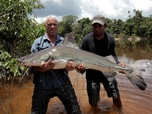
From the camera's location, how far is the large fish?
418cm

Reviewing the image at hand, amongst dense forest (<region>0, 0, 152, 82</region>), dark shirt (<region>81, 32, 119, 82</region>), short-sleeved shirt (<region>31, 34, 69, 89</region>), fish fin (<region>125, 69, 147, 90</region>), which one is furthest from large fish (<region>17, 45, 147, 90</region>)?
dense forest (<region>0, 0, 152, 82</region>)

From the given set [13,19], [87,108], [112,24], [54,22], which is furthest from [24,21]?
[112,24]

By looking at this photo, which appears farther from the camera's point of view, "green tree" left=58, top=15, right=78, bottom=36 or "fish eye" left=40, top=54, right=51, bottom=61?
"green tree" left=58, top=15, right=78, bottom=36

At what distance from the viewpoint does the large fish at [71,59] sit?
418 centimetres

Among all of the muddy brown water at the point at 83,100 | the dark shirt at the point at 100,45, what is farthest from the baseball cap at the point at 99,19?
the muddy brown water at the point at 83,100

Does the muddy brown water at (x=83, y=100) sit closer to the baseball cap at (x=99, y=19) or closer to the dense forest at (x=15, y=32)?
the dense forest at (x=15, y=32)

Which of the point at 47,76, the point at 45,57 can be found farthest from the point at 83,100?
the point at 45,57

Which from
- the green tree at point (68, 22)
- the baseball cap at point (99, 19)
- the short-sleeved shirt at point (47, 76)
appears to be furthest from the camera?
the green tree at point (68, 22)

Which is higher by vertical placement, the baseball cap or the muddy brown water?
the baseball cap

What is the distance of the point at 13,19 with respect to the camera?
809cm

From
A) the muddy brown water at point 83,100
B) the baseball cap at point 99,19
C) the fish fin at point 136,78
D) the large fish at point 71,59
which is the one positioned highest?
the baseball cap at point 99,19

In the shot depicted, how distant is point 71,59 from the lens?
14.5 ft

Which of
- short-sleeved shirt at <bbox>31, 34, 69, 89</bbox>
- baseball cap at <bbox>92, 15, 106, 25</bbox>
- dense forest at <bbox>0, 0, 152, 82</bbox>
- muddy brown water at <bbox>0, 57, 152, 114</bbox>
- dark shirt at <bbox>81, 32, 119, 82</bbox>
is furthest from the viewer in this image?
dense forest at <bbox>0, 0, 152, 82</bbox>

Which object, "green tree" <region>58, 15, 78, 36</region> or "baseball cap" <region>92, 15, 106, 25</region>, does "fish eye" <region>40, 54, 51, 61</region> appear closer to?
"baseball cap" <region>92, 15, 106, 25</region>
